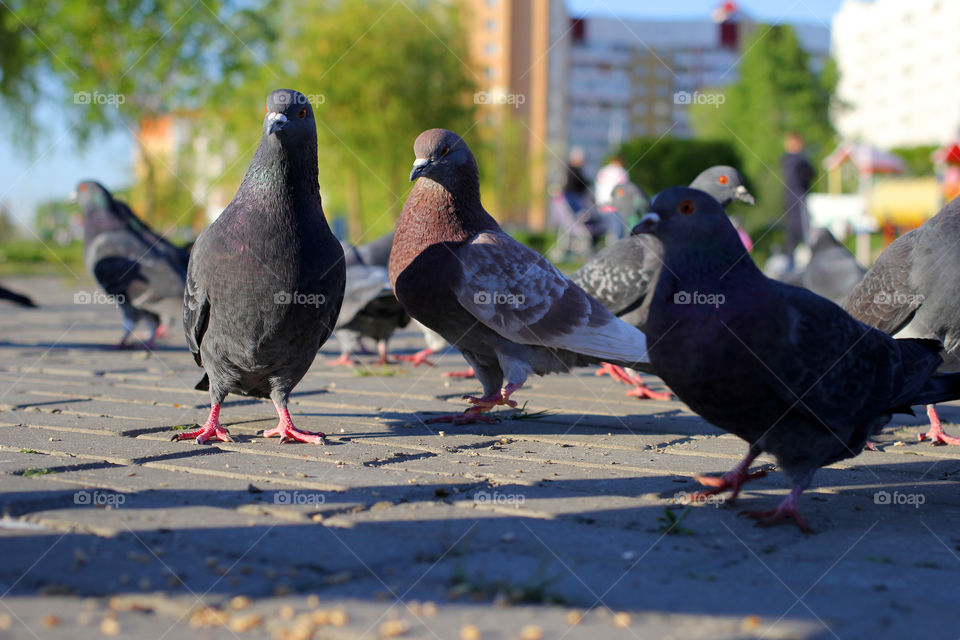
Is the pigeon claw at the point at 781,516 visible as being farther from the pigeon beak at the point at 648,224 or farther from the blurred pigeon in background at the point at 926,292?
the blurred pigeon in background at the point at 926,292

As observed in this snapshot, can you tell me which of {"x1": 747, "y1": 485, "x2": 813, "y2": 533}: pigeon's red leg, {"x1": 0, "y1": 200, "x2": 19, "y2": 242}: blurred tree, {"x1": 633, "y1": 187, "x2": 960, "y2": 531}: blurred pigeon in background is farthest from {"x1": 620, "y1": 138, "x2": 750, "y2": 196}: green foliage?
{"x1": 747, "y1": 485, "x2": 813, "y2": 533}: pigeon's red leg

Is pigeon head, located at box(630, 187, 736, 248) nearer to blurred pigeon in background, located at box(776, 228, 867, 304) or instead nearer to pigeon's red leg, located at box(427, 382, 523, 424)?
pigeon's red leg, located at box(427, 382, 523, 424)

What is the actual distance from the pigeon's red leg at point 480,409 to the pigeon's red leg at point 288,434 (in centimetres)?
73

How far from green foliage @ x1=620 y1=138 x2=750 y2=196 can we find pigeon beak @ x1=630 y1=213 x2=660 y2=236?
28308 millimetres

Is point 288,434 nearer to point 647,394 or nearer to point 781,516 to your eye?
point 781,516

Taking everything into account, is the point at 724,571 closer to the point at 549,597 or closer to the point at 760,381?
the point at 549,597

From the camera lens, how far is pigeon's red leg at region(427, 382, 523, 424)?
451 centimetres

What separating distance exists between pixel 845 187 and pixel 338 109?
2463 cm

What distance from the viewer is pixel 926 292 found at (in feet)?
14.2

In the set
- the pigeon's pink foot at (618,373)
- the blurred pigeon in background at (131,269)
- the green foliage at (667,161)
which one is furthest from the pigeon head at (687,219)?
the green foliage at (667,161)

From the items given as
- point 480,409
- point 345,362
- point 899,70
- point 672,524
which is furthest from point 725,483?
point 899,70

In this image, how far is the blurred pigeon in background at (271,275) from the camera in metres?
3.85

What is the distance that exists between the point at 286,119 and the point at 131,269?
4.14 metres

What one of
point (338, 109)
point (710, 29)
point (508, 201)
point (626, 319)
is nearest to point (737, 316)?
point (626, 319)
